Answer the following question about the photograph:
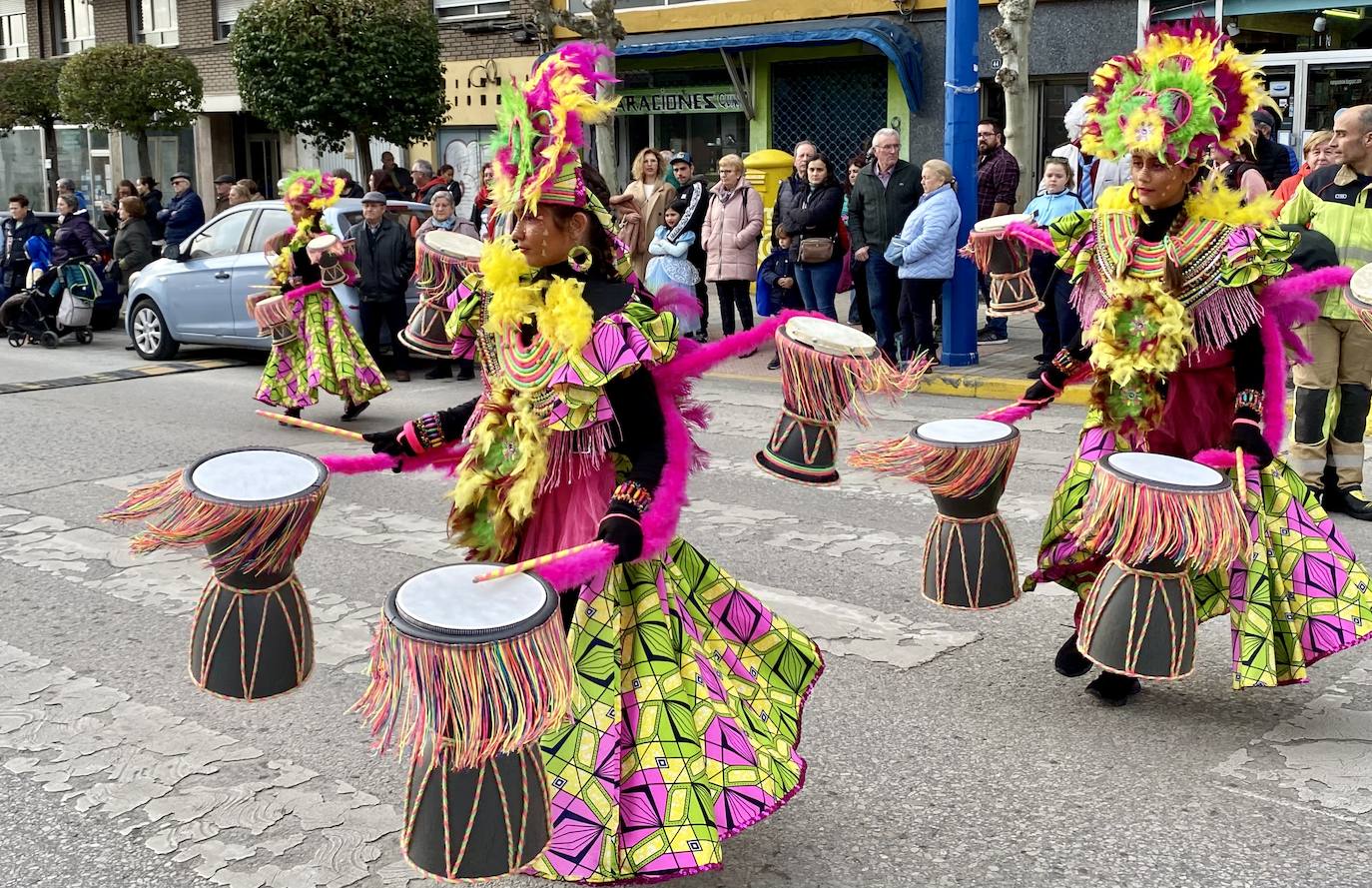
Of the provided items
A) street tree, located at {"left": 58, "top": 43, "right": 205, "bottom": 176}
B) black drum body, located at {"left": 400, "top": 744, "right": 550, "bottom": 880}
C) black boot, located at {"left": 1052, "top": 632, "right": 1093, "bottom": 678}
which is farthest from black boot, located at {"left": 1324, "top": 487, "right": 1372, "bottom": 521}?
street tree, located at {"left": 58, "top": 43, "right": 205, "bottom": 176}

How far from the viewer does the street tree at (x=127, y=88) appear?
23297 millimetres

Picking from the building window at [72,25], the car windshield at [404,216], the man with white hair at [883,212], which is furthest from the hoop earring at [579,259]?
the building window at [72,25]

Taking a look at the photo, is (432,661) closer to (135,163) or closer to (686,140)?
(686,140)

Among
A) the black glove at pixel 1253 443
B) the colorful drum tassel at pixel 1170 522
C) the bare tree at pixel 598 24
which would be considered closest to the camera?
the colorful drum tassel at pixel 1170 522

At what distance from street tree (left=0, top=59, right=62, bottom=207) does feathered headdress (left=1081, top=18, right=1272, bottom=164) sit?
2808 cm

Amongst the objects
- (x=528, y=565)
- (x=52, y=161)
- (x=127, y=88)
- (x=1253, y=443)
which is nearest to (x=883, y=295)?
(x=1253, y=443)

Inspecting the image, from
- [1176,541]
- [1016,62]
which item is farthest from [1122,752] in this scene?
[1016,62]

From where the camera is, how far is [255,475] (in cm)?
→ 355

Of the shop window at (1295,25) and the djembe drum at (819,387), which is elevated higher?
the shop window at (1295,25)

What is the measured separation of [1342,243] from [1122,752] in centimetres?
403

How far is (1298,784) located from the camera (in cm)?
414

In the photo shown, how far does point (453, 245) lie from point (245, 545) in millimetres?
1294

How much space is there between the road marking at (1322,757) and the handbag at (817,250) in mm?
7337

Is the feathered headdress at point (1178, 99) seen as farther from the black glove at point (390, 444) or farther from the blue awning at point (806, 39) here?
the blue awning at point (806, 39)
